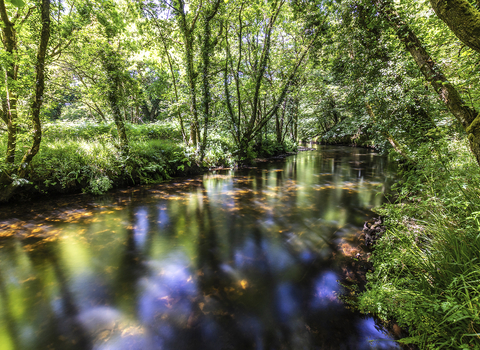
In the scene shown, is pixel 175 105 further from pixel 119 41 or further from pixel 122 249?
pixel 122 249

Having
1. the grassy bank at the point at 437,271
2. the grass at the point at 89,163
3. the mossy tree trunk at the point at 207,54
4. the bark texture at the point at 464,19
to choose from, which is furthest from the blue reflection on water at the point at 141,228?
the mossy tree trunk at the point at 207,54

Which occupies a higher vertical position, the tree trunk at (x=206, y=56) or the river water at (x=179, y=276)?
the tree trunk at (x=206, y=56)

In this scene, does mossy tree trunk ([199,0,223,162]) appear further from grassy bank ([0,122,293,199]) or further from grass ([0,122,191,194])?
grass ([0,122,191,194])

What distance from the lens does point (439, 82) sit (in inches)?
97.0

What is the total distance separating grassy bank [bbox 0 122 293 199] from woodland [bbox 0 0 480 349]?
0.04 m

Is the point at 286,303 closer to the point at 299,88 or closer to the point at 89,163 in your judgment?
the point at 89,163

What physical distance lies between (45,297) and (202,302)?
6.58ft

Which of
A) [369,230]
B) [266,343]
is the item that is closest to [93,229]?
[266,343]

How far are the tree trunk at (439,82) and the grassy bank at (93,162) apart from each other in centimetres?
815

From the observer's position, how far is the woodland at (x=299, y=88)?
1926mm

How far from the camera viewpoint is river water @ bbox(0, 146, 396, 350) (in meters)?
2.01

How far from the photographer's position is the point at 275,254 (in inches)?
133

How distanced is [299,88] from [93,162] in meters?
13.8

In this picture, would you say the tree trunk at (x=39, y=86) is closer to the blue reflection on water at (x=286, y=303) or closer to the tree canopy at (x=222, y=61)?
the tree canopy at (x=222, y=61)
